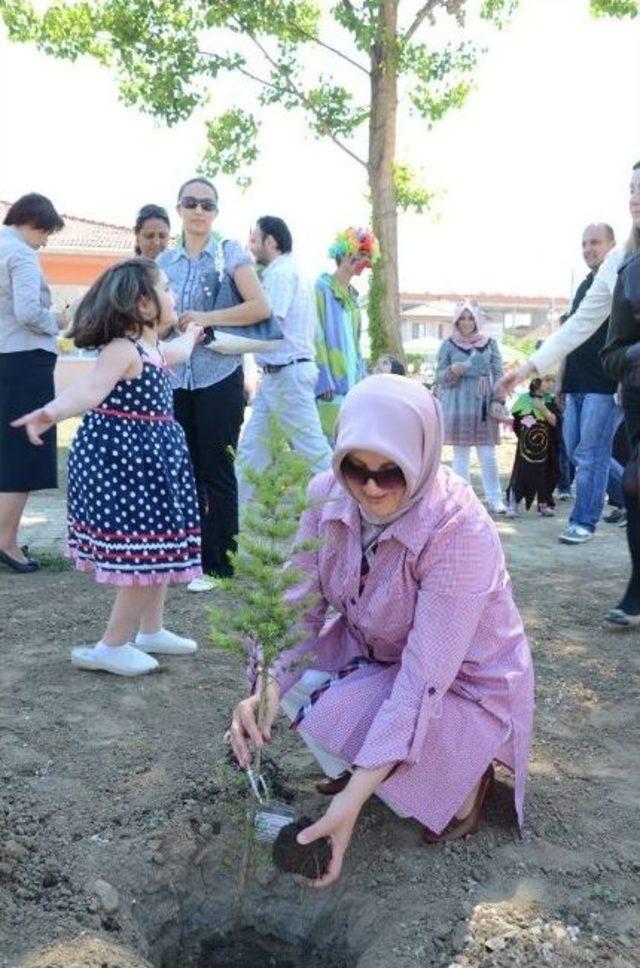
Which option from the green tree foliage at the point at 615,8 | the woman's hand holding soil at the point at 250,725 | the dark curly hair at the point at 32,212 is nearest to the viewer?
the woman's hand holding soil at the point at 250,725

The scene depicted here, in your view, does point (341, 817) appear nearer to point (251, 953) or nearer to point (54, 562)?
point (251, 953)

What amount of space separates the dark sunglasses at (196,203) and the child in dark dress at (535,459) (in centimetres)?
415

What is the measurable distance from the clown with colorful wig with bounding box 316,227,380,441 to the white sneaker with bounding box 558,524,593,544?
5.65ft

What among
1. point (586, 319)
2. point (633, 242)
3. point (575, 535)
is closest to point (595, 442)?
point (575, 535)

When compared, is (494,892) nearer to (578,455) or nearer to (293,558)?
(293,558)

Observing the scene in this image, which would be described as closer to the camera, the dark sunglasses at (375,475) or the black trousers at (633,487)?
the dark sunglasses at (375,475)

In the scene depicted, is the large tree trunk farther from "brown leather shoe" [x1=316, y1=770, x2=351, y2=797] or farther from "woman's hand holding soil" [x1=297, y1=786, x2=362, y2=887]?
"woman's hand holding soil" [x1=297, y1=786, x2=362, y2=887]

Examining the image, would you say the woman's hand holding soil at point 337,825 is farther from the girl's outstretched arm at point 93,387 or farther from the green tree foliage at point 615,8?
the green tree foliage at point 615,8

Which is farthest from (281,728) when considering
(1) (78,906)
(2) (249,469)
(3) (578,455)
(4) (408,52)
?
(4) (408,52)

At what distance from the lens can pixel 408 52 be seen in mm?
13070

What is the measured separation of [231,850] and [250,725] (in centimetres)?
41

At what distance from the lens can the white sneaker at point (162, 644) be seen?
4180 mm

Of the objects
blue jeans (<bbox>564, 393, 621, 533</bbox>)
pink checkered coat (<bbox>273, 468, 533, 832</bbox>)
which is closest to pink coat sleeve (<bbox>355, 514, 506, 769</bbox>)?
pink checkered coat (<bbox>273, 468, 533, 832</bbox>)

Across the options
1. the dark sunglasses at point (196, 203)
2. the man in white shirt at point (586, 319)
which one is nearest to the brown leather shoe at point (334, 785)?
the man in white shirt at point (586, 319)
